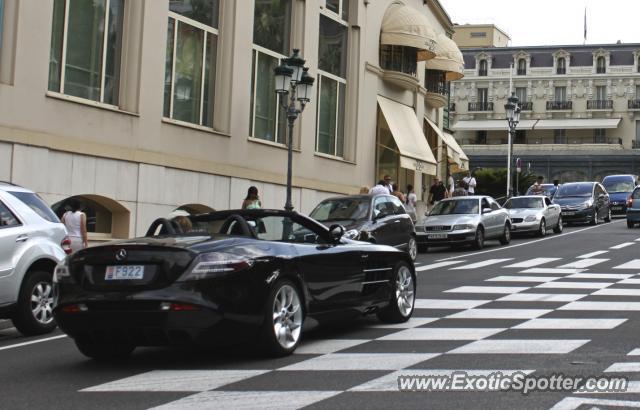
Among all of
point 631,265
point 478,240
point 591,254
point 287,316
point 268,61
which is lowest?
point 287,316

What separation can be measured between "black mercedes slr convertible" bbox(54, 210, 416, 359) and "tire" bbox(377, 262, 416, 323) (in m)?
1.59

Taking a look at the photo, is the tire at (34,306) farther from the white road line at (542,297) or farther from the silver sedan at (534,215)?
the silver sedan at (534,215)

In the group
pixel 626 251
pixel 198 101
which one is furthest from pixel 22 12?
pixel 626 251

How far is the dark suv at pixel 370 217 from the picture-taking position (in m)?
18.7

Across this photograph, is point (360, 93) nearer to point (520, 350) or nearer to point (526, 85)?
point (520, 350)

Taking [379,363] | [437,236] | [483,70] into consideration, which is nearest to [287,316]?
[379,363]

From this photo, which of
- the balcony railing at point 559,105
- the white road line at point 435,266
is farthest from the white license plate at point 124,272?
the balcony railing at point 559,105

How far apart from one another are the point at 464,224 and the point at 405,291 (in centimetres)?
1435

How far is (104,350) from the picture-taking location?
816 centimetres

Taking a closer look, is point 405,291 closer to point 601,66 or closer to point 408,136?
point 408,136

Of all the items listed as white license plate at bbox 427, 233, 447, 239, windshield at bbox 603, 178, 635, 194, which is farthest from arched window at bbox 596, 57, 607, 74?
white license plate at bbox 427, 233, 447, 239

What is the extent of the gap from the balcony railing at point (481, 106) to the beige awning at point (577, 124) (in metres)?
5.56

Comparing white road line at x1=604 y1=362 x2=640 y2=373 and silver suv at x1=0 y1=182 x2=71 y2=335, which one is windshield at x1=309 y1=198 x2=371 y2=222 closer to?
silver suv at x1=0 y1=182 x2=71 y2=335

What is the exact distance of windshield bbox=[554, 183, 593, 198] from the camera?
3706 centimetres
